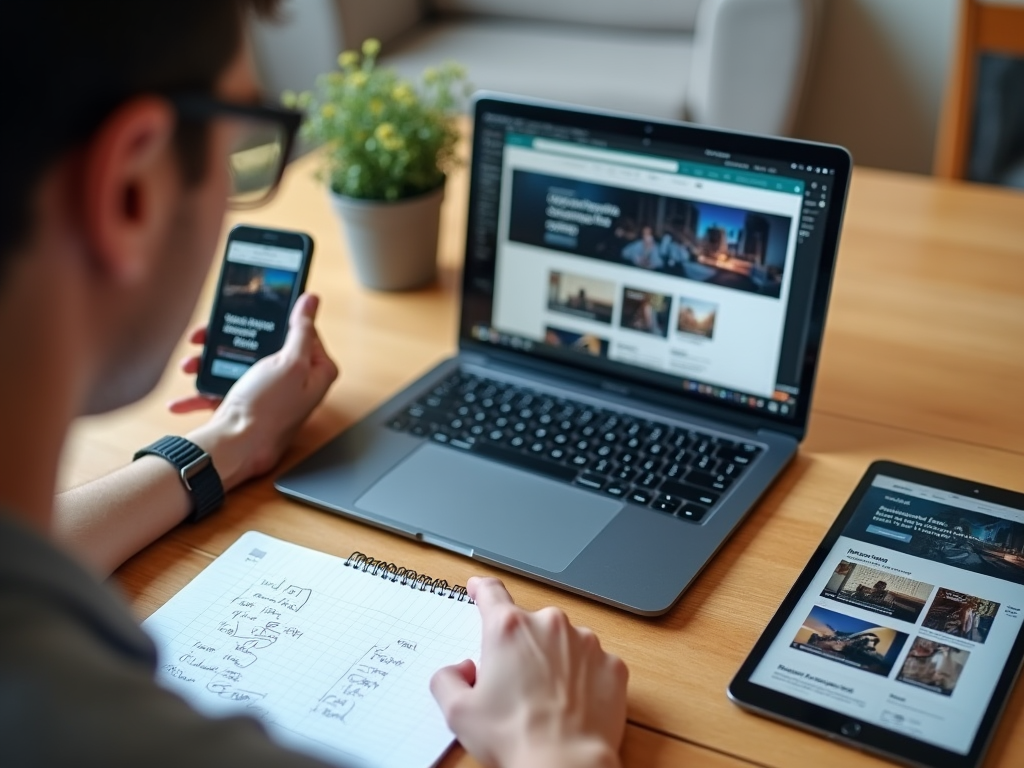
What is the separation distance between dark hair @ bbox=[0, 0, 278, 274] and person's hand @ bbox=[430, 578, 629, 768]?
43cm

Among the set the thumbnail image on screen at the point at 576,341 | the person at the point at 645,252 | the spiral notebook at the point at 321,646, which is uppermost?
the person at the point at 645,252

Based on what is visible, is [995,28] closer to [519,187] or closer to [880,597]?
[519,187]

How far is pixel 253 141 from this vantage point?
Result: 0.71m

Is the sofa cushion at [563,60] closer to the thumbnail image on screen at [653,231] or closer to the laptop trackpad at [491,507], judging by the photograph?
the thumbnail image on screen at [653,231]

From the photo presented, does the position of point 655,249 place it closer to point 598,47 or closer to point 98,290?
point 98,290

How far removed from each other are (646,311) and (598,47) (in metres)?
2.14

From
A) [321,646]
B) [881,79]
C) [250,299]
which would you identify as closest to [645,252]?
[250,299]

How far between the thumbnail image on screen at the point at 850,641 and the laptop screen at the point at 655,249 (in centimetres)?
29

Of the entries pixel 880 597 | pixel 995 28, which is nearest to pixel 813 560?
pixel 880 597

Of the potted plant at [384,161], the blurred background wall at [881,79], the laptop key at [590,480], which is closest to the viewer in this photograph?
the laptop key at [590,480]

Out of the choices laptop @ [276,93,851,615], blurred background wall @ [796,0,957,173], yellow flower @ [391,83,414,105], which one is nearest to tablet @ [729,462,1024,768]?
laptop @ [276,93,851,615]

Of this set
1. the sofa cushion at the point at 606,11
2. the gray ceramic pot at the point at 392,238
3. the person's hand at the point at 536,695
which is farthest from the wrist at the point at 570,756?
the sofa cushion at the point at 606,11

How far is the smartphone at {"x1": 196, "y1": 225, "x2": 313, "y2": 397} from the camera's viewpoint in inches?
48.4

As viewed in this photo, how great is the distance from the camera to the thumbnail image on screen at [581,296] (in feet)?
4.00
